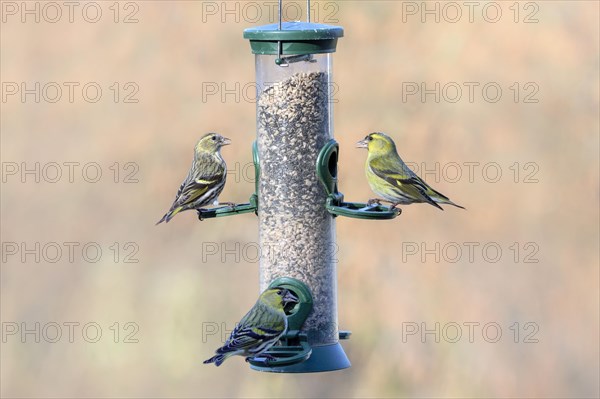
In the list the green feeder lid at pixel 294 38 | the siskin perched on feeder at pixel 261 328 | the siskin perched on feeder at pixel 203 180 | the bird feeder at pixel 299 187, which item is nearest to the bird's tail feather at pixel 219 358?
the siskin perched on feeder at pixel 261 328

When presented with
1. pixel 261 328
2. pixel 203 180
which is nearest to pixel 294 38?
pixel 203 180

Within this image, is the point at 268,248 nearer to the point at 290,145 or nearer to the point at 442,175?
the point at 290,145

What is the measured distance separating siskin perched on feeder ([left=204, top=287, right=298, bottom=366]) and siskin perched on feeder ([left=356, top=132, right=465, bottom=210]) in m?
Answer: 0.93

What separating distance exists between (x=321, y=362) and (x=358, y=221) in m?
7.56

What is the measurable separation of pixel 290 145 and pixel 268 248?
684 mm

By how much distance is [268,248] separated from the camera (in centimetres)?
1175

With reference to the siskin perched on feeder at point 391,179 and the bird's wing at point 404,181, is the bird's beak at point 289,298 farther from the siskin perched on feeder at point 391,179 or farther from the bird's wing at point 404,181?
the bird's wing at point 404,181

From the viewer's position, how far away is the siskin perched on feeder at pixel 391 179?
11.7 m

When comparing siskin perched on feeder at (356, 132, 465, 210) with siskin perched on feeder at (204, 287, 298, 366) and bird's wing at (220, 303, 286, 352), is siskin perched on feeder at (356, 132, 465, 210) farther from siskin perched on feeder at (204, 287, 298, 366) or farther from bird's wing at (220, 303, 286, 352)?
bird's wing at (220, 303, 286, 352)

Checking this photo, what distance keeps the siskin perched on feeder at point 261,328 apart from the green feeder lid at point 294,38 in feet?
4.91

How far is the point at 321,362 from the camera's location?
11.4m

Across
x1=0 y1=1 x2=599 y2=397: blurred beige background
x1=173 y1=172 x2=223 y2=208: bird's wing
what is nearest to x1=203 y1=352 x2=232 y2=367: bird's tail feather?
x1=173 y1=172 x2=223 y2=208: bird's wing

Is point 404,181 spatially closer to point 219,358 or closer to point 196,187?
point 196,187

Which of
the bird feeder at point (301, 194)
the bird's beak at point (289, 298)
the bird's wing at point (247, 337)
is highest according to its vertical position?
the bird feeder at point (301, 194)
